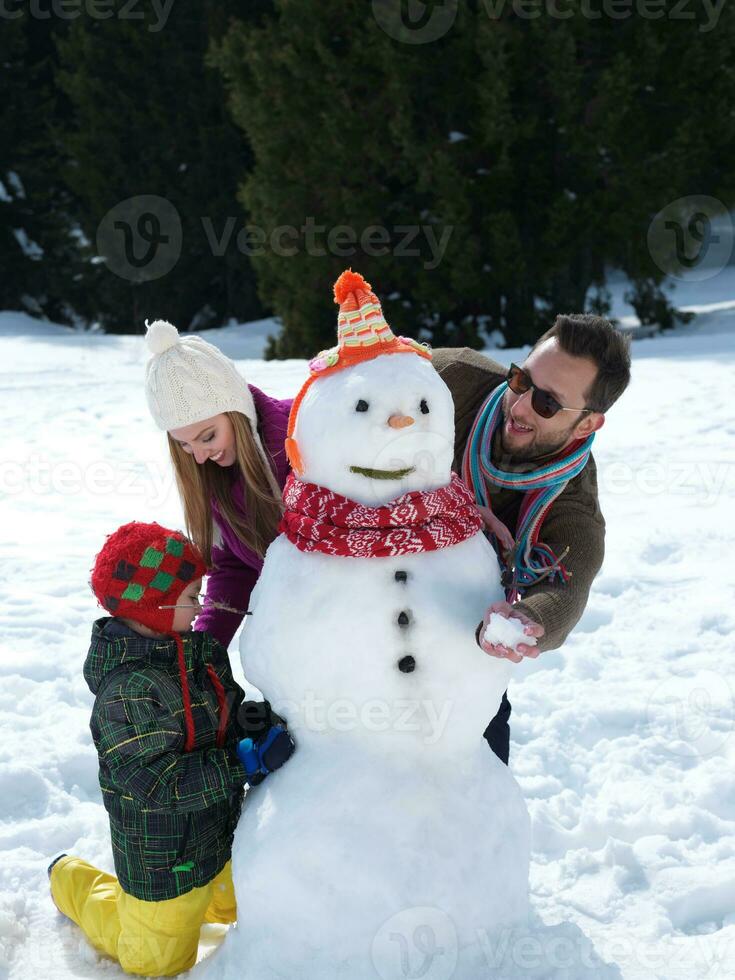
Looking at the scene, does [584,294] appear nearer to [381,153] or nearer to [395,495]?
[381,153]

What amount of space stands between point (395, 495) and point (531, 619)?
0.37 meters

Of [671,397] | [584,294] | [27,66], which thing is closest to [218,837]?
[671,397]

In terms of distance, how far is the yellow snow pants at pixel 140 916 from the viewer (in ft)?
7.67

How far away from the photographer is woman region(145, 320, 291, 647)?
2514 millimetres

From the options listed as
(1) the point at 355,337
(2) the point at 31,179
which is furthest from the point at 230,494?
(2) the point at 31,179

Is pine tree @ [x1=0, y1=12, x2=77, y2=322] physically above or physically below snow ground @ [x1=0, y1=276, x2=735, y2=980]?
above

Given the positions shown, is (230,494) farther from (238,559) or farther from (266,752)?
(266,752)

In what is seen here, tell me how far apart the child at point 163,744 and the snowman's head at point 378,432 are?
0.44 m

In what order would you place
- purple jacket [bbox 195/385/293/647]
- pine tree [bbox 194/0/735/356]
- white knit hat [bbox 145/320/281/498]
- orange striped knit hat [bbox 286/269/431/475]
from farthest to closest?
1. pine tree [bbox 194/0/735/356]
2. purple jacket [bbox 195/385/293/647]
3. white knit hat [bbox 145/320/281/498]
4. orange striped knit hat [bbox 286/269/431/475]

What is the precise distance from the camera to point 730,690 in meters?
3.56

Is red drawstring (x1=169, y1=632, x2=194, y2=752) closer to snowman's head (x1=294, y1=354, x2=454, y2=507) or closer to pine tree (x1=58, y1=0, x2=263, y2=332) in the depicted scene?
snowman's head (x1=294, y1=354, x2=454, y2=507)

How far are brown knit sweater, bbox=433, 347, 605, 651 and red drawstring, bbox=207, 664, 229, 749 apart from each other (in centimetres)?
72

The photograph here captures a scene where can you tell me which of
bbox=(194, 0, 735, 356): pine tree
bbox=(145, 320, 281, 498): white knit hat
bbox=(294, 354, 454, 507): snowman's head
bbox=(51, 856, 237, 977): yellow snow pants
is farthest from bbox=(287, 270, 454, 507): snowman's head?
bbox=(194, 0, 735, 356): pine tree

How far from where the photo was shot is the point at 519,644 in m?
2.05
